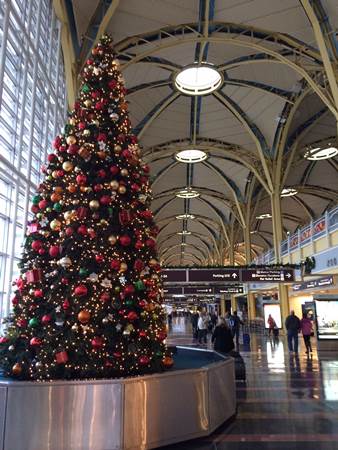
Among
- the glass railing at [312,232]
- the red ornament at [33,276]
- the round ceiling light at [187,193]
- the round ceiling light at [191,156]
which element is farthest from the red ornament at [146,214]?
the round ceiling light at [187,193]

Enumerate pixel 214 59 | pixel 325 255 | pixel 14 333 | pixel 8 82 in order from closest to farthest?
pixel 14 333 < pixel 8 82 < pixel 325 255 < pixel 214 59

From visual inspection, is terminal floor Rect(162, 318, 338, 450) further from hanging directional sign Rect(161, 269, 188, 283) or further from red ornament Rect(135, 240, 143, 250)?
hanging directional sign Rect(161, 269, 188, 283)

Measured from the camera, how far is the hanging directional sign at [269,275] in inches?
819

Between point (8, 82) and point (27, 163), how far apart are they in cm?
202

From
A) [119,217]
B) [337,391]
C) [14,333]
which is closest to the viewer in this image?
[14,333]

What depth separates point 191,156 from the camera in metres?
36.8

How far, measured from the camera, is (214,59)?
919 inches

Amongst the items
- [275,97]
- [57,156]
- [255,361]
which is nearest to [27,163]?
[57,156]

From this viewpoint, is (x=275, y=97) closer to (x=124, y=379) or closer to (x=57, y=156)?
(x=57, y=156)

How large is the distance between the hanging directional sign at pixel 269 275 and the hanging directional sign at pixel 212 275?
52cm

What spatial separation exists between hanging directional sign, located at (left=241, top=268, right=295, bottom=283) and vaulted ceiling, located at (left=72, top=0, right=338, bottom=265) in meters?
8.77

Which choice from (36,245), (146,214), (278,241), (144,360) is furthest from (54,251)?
(278,241)

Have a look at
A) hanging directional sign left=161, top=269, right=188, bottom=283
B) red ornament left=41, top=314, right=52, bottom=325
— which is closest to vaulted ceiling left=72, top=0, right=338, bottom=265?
hanging directional sign left=161, top=269, right=188, bottom=283

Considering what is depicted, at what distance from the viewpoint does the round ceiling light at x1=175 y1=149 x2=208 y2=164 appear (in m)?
35.8
